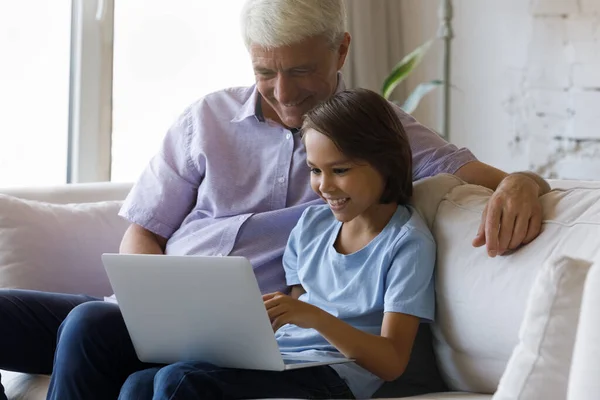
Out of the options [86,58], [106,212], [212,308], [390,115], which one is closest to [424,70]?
[86,58]

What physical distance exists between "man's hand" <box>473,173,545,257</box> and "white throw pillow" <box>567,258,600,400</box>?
602mm

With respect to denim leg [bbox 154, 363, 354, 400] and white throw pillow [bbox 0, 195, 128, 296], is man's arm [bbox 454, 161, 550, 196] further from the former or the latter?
white throw pillow [bbox 0, 195, 128, 296]

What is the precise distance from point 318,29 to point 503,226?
0.61 m

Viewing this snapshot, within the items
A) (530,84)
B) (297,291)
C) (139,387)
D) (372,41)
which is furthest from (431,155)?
(372,41)

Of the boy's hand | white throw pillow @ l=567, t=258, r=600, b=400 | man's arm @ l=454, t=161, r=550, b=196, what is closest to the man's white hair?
man's arm @ l=454, t=161, r=550, b=196

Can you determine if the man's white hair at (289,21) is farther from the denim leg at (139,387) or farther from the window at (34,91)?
the window at (34,91)

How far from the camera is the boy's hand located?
4.99 ft

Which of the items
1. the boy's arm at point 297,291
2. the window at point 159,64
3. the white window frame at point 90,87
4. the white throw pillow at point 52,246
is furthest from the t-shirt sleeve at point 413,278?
the window at point 159,64

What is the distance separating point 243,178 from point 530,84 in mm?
1654

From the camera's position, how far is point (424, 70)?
3.81 metres

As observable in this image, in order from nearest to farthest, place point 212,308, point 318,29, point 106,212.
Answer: point 212,308, point 318,29, point 106,212

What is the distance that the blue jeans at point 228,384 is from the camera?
1.44 metres

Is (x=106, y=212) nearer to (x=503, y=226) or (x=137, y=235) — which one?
(x=137, y=235)

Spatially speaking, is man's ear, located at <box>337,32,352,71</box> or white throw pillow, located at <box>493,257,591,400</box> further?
man's ear, located at <box>337,32,352,71</box>
